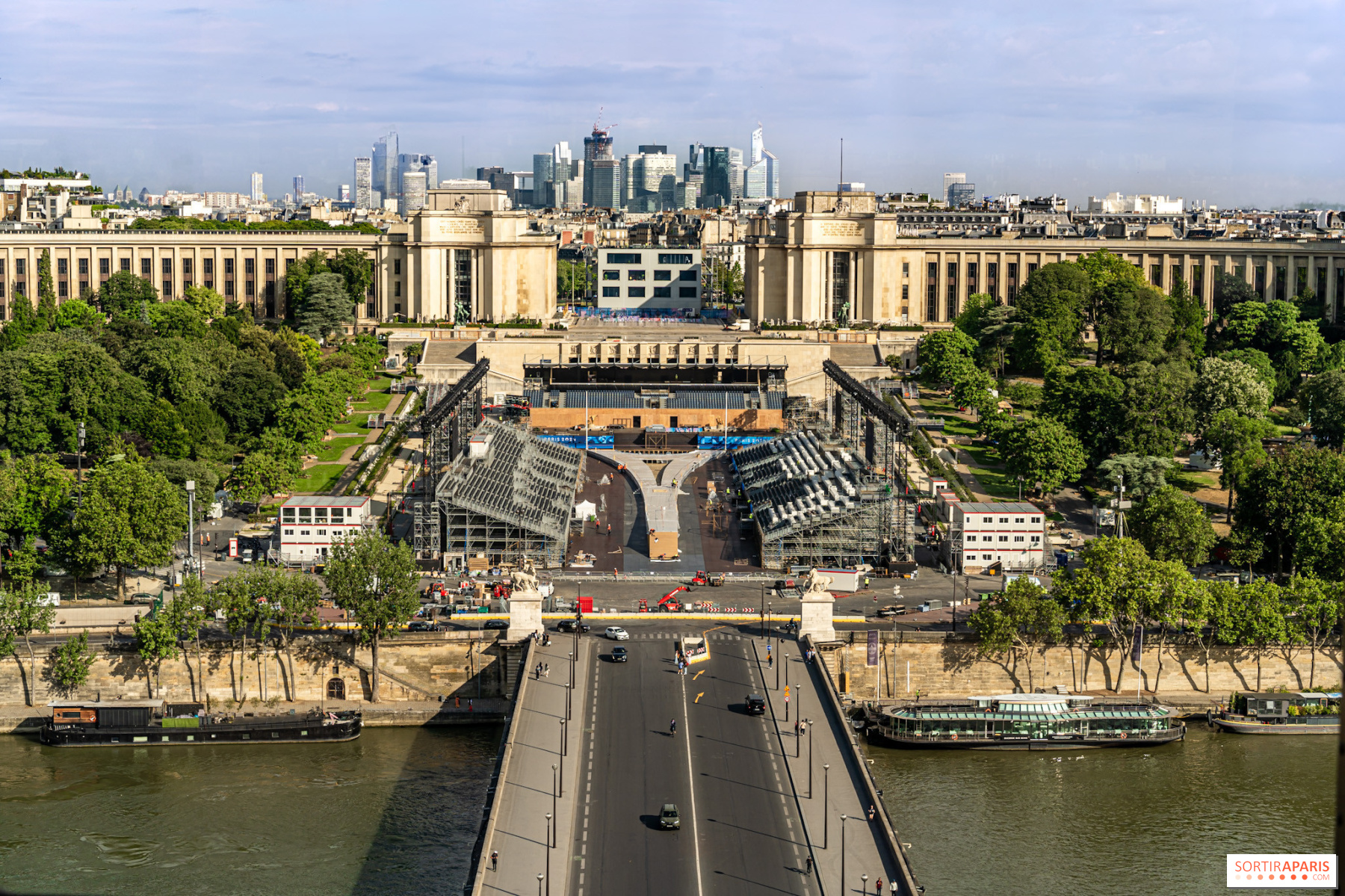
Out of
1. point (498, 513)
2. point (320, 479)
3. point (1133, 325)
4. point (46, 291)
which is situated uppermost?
point (46, 291)

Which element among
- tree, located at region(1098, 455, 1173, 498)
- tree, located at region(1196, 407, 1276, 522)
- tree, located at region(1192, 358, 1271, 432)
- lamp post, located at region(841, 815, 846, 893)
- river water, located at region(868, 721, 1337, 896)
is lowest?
river water, located at region(868, 721, 1337, 896)

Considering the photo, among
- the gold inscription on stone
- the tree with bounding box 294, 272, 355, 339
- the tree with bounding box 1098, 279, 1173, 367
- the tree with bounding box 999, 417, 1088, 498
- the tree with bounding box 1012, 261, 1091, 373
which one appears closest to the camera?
the tree with bounding box 999, 417, 1088, 498

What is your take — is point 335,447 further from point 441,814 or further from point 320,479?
point 441,814

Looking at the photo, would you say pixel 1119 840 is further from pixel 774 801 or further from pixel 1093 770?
pixel 774 801

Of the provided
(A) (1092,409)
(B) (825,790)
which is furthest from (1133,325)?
(B) (825,790)

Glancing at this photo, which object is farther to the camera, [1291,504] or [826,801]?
[1291,504]

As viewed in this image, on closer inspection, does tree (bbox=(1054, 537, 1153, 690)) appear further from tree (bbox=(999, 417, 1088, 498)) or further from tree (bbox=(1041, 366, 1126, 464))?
tree (bbox=(1041, 366, 1126, 464))

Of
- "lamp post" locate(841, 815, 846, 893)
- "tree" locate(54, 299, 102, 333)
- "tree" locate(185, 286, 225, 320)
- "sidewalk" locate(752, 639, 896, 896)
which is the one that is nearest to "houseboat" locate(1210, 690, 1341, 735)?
"sidewalk" locate(752, 639, 896, 896)
